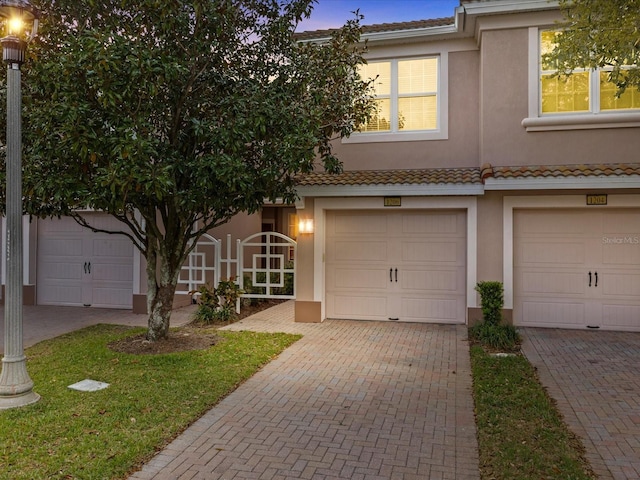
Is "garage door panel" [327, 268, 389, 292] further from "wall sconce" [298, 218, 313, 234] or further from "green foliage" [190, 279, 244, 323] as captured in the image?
"green foliage" [190, 279, 244, 323]

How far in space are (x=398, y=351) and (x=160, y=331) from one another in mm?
4255

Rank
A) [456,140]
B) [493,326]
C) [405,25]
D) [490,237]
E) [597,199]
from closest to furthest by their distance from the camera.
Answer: [493,326] < [597,199] < [490,237] < [456,140] < [405,25]

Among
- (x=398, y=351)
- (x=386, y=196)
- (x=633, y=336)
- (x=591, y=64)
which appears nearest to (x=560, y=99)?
(x=591, y=64)

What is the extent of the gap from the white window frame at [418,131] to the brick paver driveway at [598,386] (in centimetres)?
476

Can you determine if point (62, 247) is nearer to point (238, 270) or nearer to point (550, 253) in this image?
point (238, 270)

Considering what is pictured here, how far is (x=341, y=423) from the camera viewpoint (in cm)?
518

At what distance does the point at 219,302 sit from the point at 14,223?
6327 mm

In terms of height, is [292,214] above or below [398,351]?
above

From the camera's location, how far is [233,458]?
172 inches

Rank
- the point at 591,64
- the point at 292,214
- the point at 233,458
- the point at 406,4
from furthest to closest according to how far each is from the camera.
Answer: the point at 292,214 → the point at 406,4 → the point at 591,64 → the point at 233,458

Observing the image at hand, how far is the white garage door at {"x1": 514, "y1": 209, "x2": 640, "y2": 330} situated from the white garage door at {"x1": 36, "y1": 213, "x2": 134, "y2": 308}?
32.0 ft

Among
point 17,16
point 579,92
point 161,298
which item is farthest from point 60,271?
point 579,92

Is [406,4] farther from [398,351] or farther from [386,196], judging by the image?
[398,351]

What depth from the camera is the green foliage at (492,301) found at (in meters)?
9.22
